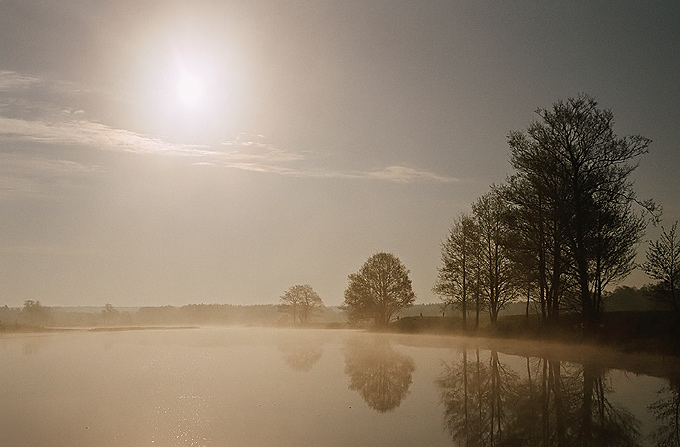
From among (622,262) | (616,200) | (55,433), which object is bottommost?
(55,433)

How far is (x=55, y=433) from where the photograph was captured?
11531 millimetres

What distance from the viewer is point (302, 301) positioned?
115 m

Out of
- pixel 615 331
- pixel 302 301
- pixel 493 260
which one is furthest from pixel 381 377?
pixel 302 301

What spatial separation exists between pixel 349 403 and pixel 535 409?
493cm

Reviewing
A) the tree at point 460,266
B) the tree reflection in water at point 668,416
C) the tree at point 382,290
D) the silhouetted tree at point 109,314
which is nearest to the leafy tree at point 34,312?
the silhouetted tree at point 109,314

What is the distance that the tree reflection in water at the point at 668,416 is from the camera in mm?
10559

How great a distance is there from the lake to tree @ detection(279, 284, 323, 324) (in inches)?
3471

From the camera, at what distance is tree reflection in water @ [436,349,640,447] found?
1085cm

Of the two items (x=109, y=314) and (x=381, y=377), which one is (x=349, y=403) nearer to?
(x=381, y=377)

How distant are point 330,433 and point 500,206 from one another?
3828 cm

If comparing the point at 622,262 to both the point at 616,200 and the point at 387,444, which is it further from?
the point at 387,444

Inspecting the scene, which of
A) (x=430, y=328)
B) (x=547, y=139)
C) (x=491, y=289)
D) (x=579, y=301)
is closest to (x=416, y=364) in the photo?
(x=579, y=301)

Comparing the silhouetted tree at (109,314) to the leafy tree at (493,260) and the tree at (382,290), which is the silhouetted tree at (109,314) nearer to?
the tree at (382,290)

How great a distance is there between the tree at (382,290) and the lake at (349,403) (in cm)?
4782
